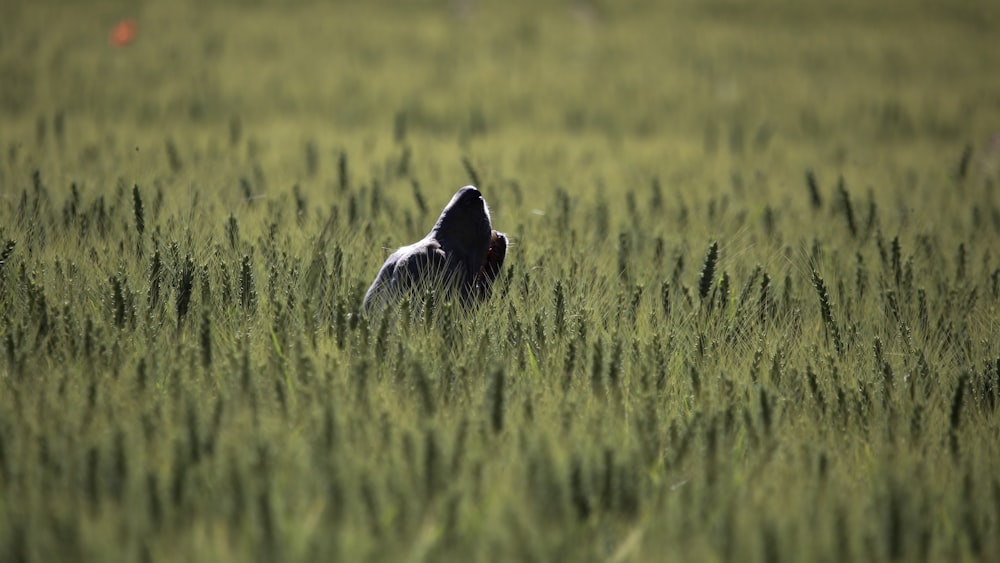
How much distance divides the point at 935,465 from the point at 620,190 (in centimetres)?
308

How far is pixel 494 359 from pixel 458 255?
0.58 m

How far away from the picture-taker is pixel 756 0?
12812 millimetres

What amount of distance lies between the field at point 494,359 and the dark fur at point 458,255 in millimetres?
90

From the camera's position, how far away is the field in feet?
5.08

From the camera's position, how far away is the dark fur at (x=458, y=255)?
262 centimetres

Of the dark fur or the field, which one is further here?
the dark fur

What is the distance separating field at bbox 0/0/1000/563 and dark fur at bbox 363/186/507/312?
90mm

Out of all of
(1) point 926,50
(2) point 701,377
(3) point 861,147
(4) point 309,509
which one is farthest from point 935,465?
(1) point 926,50

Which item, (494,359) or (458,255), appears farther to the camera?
(458,255)

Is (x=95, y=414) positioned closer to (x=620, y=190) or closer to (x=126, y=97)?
(x=620, y=190)

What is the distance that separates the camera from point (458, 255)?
276cm

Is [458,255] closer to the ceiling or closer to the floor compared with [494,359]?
closer to the ceiling

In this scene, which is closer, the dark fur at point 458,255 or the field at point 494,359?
the field at point 494,359

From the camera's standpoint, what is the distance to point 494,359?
87.8 inches
